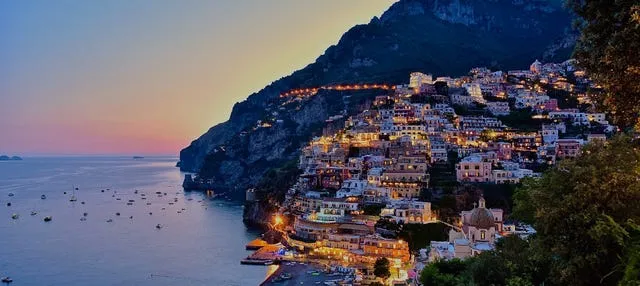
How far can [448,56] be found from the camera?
148875mm

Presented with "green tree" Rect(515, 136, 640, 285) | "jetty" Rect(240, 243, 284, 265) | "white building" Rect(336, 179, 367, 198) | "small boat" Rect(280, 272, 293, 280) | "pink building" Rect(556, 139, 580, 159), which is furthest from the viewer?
"pink building" Rect(556, 139, 580, 159)

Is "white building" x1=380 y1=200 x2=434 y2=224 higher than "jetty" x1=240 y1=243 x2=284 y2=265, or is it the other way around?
"white building" x1=380 y1=200 x2=434 y2=224

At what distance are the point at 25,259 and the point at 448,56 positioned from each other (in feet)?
400

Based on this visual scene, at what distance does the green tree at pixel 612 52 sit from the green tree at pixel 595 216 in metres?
0.75

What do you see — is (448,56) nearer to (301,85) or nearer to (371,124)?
(301,85)

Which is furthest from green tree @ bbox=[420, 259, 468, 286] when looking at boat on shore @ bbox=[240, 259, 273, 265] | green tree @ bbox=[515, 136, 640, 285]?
boat on shore @ bbox=[240, 259, 273, 265]

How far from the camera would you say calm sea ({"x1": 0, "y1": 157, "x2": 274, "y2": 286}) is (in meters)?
45.4

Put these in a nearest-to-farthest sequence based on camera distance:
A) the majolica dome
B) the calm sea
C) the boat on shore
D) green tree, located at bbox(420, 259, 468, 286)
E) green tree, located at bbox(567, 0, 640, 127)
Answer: green tree, located at bbox(567, 0, 640, 127), green tree, located at bbox(420, 259, 468, 286), the majolica dome, the calm sea, the boat on shore

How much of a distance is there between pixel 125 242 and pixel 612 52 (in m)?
60.4

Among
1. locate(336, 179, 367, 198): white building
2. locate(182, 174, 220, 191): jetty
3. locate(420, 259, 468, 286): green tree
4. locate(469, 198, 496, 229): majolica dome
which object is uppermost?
locate(336, 179, 367, 198): white building

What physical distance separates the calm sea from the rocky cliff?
28076 millimetres

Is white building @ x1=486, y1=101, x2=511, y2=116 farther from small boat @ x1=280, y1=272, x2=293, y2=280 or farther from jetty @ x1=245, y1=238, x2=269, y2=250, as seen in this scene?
small boat @ x1=280, y1=272, x2=293, y2=280

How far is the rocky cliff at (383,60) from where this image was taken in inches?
4899

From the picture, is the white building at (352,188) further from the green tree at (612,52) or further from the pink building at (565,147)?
the green tree at (612,52)
